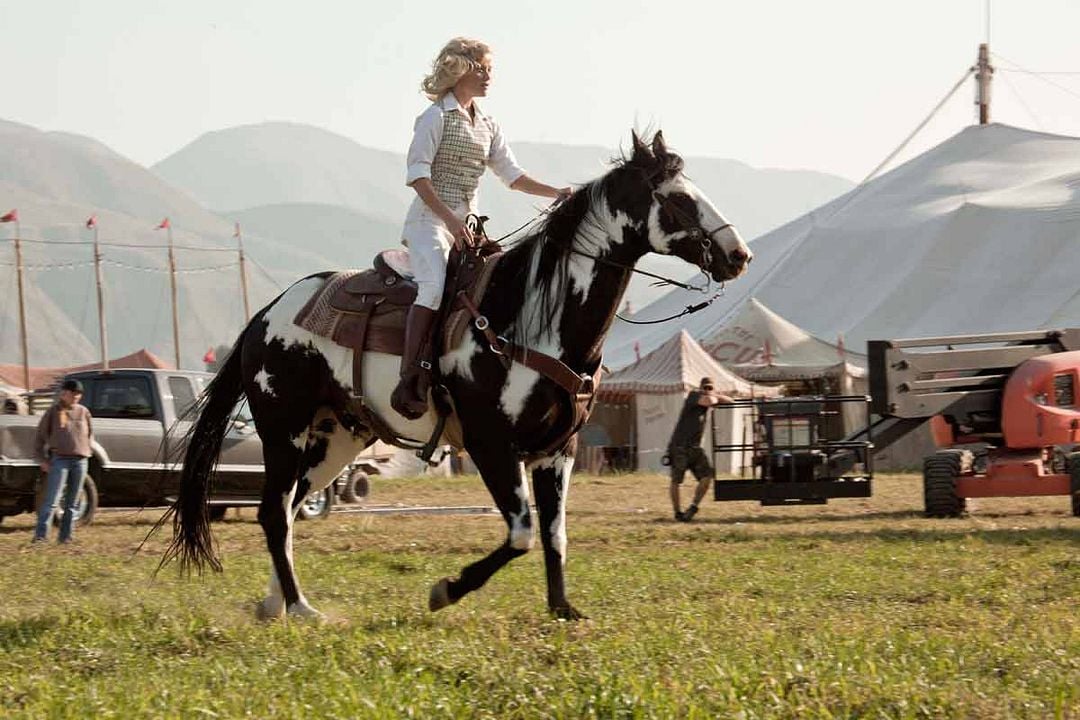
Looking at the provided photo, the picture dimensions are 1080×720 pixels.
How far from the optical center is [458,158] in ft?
28.4

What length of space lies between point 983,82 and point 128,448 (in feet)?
138

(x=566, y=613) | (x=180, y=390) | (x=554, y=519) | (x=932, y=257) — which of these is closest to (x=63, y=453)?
(x=180, y=390)

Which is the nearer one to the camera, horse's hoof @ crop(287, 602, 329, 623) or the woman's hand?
the woman's hand

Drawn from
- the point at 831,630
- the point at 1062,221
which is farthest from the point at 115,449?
the point at 1062,221

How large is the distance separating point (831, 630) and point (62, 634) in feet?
12.4

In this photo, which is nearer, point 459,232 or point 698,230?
point 698,230

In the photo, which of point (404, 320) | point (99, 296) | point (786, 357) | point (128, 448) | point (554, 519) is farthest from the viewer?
point (99, 296)

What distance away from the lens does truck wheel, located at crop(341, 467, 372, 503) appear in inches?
894

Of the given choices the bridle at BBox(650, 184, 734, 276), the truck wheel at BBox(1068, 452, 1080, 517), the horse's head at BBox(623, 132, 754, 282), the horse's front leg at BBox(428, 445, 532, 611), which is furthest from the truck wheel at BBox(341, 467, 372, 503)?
the bridle at BBox(650, 184, 734, 276)

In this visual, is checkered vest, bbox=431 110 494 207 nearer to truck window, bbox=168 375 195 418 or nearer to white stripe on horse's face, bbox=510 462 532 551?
white stripe on horse's face, bbox=510 462 532 551

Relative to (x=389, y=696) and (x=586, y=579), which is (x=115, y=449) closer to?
(x=586, y=579)

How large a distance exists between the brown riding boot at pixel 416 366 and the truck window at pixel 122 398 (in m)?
11.5

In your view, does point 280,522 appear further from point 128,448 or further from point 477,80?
point 128,448

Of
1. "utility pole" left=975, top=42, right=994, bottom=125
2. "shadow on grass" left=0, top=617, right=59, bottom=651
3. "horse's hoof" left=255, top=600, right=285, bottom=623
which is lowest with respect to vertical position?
"shadow on grass" left=0, top=617, right=59, bottom=651
